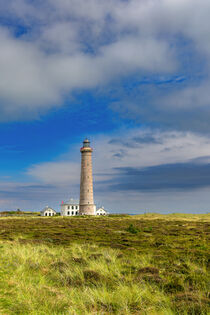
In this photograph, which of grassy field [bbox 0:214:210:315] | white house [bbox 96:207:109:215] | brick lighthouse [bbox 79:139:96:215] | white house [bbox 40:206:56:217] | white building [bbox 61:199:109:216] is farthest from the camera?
white house [bbox 96:207:109:215]

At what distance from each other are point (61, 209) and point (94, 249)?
257 feet

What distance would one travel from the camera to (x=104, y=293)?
7.21m

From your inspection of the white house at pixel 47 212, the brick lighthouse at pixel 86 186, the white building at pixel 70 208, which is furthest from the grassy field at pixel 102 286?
the white house at pixel 47 212

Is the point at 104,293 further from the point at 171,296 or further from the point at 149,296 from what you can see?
the point at 171,296

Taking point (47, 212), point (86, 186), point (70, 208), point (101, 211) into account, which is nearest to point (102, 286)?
point (86, 186)

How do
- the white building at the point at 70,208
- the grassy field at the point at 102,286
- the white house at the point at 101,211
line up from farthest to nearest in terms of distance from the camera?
the white house at the point at 101,211, the white building at the point at 70,208, the grassy field at the point at 102,286

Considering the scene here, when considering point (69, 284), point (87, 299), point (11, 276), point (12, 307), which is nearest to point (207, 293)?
point (87, 299)

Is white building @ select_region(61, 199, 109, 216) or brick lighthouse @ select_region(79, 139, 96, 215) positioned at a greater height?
brick lighthouse @ select_region(79, 139, 96, 215)

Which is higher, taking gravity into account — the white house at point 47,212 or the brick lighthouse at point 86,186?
the brick lighthouse at point 86,186

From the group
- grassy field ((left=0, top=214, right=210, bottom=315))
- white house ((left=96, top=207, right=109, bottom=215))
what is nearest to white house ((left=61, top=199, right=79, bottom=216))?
white house ((left=96, top=207, right=109, bottom=215))

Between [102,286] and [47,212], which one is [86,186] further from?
[102,286]

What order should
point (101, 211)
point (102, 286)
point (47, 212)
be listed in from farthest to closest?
1. point (101, 211)
2. point (47, 212)
3. point (102, 286)

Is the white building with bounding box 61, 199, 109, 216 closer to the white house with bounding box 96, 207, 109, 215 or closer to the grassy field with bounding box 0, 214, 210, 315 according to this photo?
the white house with bounding box 96, 207, 109, 215

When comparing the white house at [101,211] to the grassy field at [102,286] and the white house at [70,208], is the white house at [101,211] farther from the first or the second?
the grassy field at [102,286]
